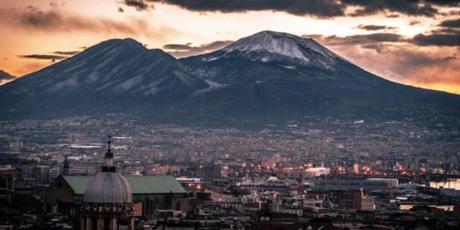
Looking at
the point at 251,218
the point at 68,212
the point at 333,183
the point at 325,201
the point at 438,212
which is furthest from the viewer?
the point at 333,183

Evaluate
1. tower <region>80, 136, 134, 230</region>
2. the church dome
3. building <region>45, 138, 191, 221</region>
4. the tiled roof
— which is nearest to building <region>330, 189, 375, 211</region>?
the tiled roof

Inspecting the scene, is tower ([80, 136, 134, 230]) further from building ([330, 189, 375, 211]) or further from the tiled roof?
building ([330, 189, 375, 211])

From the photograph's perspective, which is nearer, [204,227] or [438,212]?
[204,227]

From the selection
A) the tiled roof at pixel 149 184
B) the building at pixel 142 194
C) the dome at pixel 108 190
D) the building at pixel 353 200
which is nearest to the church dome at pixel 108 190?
the dome at pixel 108 190

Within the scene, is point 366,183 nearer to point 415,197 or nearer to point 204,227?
point 415,197

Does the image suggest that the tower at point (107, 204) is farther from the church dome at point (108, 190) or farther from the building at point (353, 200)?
the building at point (353, 200)

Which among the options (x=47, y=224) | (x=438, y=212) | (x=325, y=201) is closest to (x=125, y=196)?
(x=47, y=224)

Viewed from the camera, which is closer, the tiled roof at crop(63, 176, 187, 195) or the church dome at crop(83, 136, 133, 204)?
the church dome at crop(83, 136, 133, 204)

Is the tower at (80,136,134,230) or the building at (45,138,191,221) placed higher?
the building at (45,138,191,221)
